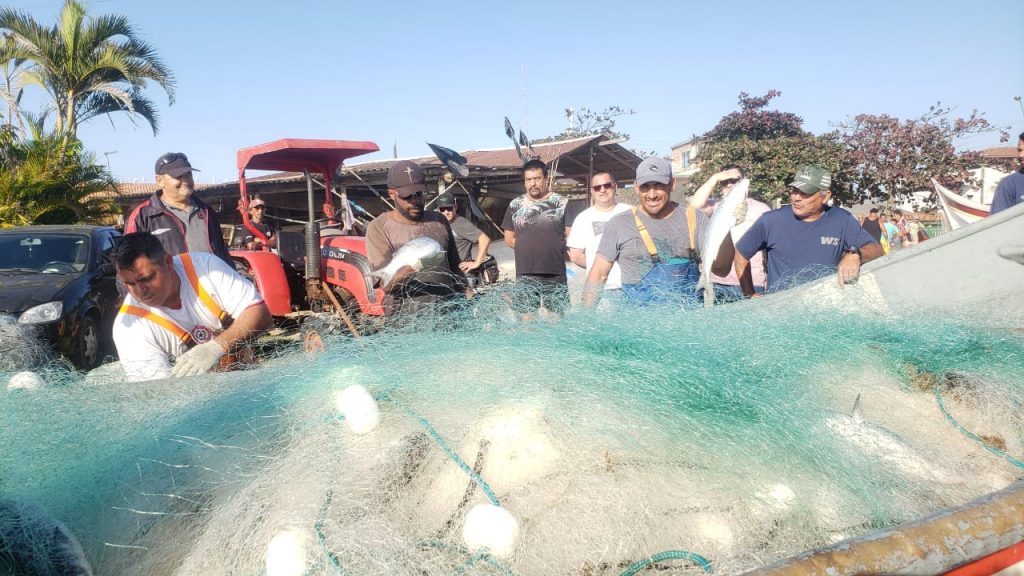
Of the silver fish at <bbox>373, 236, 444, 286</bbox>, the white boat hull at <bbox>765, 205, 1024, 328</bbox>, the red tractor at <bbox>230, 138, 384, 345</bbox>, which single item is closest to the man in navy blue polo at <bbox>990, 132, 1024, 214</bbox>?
the white boat hull at <bbox>765, 205, 1024, 328</bbox>

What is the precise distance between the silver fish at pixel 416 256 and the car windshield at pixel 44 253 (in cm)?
461

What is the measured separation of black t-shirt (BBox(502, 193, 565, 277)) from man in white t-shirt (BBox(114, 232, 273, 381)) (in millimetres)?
2024

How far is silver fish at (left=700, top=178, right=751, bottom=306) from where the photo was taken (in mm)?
3197

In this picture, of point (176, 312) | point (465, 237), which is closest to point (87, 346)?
point (465, 237)

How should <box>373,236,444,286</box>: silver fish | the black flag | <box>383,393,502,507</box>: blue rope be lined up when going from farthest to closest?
the black flag
<box>373,236,444,286</box>: silver fish
<box>383,393,502,507</box>: blue rope

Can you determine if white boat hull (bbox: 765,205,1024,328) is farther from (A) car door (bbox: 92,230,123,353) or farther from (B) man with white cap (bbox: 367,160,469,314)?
(A) car door (bbox: 92,230,123,353)

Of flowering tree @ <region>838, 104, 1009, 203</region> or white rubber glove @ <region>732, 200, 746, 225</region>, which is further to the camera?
flowering tree @ <region>838, 104, 1009, 203</region>

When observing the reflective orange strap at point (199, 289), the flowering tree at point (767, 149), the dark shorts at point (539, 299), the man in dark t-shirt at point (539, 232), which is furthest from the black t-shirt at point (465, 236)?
the flowering tree at point (767, 149)

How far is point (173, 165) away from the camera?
4625mm

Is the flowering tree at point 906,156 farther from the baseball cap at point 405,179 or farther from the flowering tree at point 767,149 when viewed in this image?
the baseball cap at point 405,179

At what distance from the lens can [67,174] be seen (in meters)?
13.0

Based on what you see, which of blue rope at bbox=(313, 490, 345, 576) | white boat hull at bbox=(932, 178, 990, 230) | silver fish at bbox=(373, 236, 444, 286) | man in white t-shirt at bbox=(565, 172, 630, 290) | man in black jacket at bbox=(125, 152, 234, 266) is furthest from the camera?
white boat hull at bbox=(932, 178, 990, 230)

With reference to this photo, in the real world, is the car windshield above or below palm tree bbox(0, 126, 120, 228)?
below

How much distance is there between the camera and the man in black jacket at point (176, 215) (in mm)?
4590
